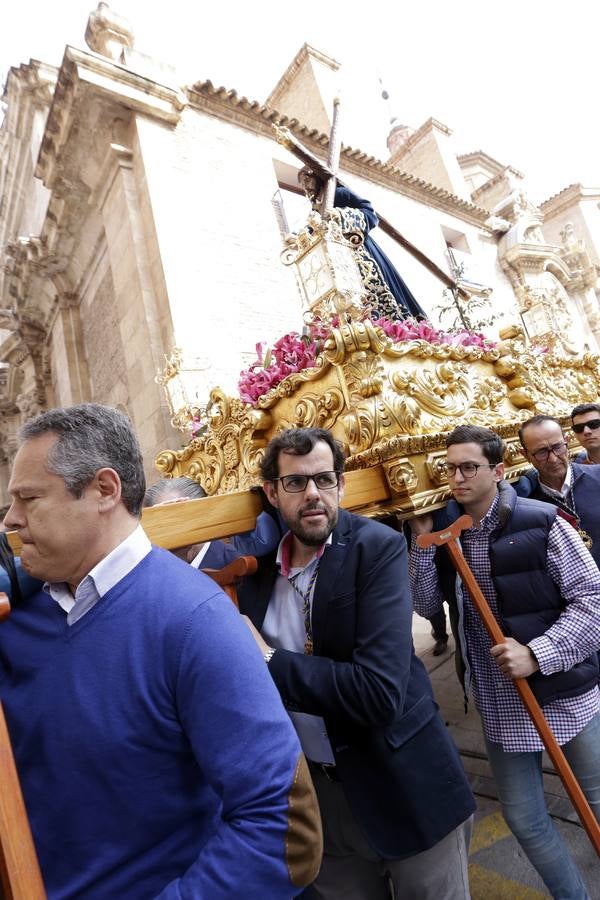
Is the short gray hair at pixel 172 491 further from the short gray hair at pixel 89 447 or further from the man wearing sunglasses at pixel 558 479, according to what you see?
the man wearing sunglasses at pixel 558 479

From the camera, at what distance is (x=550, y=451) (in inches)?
97.8

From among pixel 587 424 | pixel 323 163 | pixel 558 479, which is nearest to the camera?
pixel 558 479

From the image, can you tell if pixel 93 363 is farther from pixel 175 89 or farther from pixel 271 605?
pixel 271 605

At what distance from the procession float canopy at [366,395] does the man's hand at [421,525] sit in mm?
87

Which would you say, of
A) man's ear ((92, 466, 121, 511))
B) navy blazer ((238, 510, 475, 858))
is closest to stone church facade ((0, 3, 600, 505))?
navy blazer ((238, 510, 475, 858))

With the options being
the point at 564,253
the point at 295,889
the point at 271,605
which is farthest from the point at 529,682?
the point at 564,253

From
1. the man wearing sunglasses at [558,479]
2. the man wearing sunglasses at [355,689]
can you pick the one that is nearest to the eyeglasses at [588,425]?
the man wearing sunglasses at [558,479]

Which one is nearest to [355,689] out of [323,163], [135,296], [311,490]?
[311,490]

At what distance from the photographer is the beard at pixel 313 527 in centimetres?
154

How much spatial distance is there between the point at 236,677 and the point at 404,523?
4.99 feet

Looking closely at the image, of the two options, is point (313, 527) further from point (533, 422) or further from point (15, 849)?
point (533, 422)

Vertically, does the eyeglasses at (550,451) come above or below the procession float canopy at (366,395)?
below

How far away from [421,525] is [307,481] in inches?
30.5

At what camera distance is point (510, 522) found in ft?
6.46
